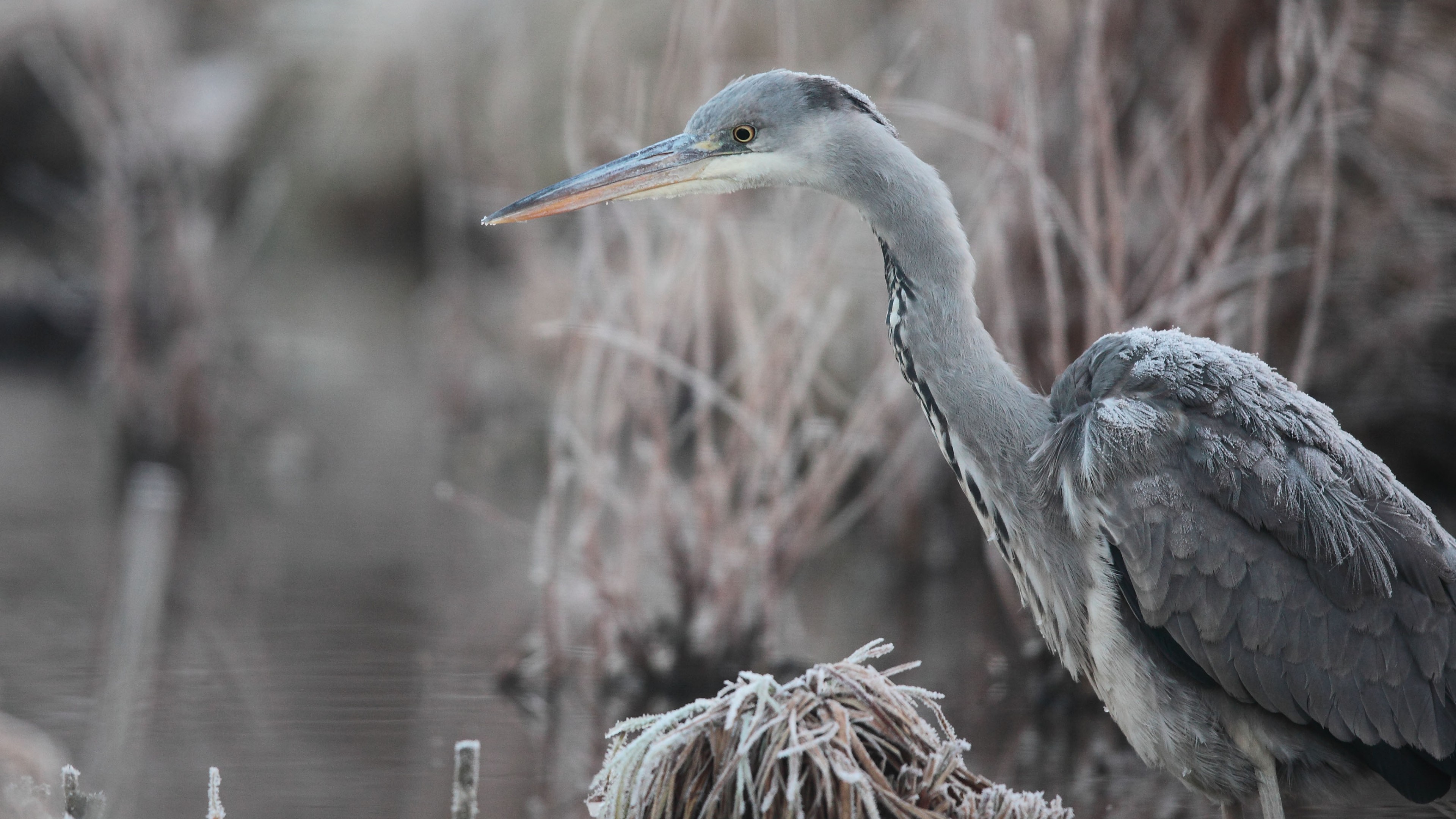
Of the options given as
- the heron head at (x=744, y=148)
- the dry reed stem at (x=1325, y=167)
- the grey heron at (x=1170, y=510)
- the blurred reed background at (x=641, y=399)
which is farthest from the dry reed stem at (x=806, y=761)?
the dry reed stem at (x=1325, y=167)

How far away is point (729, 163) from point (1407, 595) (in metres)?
1.67

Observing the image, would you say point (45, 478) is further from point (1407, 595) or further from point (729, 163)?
point (1407, 595)

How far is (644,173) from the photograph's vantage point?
11.3ft

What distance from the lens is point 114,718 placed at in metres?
2.63

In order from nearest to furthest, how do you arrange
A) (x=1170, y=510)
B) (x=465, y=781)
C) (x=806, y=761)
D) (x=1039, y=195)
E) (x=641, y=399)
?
(x=465, y=781) → (x=806, y=761) → (x=1170, y=510) → (x=1039, y=195) → (x=641, y=399)

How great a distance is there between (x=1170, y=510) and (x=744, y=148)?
46.2 inches

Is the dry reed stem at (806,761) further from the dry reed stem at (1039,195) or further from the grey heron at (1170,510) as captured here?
the dry reed stem at (1039,195)

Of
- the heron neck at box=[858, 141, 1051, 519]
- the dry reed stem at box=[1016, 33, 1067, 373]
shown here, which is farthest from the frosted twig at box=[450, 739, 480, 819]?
the dry reed stem at box=[1016, 33, 1067, 373]

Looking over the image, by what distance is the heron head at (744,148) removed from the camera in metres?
3.38

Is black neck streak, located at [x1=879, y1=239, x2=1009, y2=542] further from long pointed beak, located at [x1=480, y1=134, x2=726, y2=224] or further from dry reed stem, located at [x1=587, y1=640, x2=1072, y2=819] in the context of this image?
dry reed stem, located at [x1=587, y1=640, x2=1072, y2=819]

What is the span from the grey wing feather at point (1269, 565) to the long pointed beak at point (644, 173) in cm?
101

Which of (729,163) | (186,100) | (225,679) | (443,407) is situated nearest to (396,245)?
(186,100)

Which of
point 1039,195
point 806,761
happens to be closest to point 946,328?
point 806,761

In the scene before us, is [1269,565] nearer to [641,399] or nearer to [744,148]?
[744,148]
